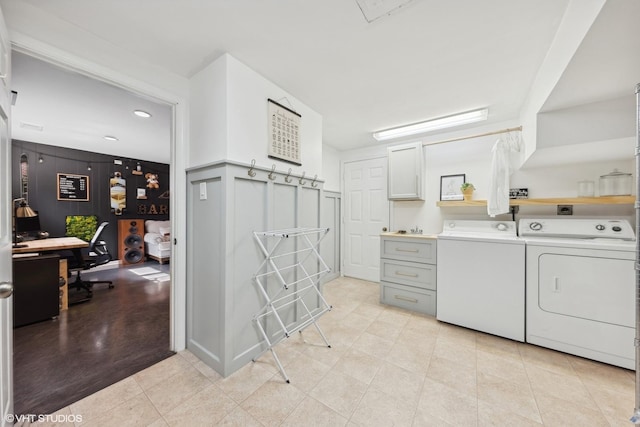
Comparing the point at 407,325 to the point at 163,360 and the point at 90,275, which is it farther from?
the point at 90,275

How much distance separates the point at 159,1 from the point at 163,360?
2.50 metres

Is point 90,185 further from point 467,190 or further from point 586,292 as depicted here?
point 586,292

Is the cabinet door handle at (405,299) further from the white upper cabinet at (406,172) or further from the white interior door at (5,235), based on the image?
the white interior door at (5,235)

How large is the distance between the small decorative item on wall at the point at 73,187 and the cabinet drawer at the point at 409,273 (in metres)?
5.83

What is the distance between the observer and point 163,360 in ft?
5.90

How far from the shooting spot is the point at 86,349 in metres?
1.94

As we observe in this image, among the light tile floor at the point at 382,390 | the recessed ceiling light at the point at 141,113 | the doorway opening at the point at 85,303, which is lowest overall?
the light tile floor at the point at 382,390

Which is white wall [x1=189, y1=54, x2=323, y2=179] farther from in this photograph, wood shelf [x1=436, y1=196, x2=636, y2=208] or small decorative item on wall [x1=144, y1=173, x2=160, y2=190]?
small decorative item on wall [x1=144, y1=173, x2=160, y2=190]

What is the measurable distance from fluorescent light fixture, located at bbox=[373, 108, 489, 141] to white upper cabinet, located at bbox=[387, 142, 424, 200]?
0.18 metres

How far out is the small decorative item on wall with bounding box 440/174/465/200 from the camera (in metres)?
2.98

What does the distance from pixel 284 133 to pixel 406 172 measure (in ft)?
6.33

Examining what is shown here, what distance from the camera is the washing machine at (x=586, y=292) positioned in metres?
1.73

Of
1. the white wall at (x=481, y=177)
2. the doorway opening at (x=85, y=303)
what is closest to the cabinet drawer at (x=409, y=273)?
the white wall at (x=481, y=177)

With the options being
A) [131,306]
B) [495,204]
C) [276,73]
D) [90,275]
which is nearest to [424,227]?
[495,204]
